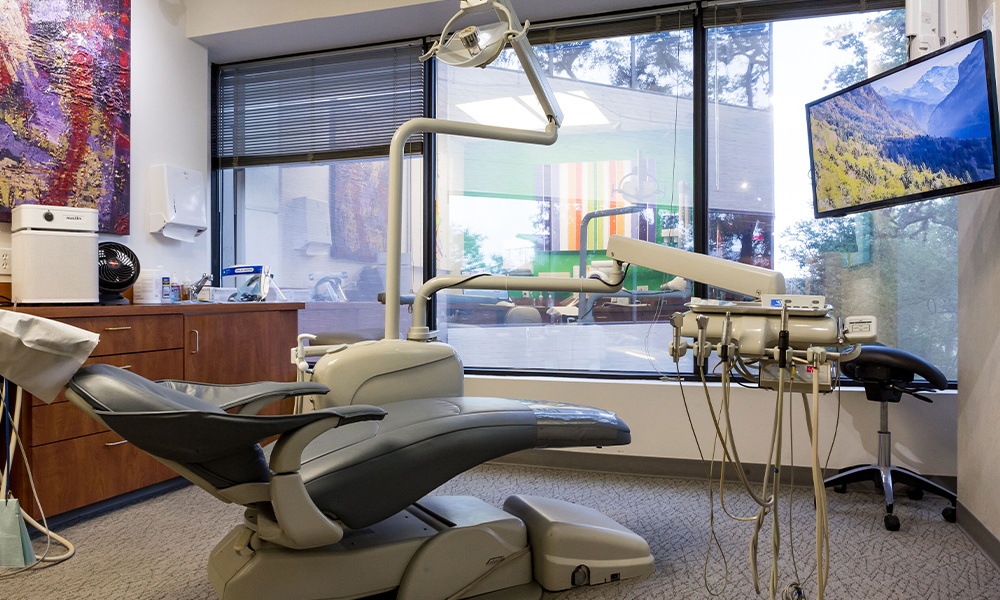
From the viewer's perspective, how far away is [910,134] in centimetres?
223

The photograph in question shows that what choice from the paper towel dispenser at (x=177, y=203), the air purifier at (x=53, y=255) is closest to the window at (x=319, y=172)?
the paper towel dispenser at (x=177, y=203)

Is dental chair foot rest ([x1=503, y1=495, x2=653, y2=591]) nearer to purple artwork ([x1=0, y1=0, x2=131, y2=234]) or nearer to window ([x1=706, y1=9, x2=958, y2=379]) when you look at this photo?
window ([x1=706, y1=9, x2=958, y2=379])

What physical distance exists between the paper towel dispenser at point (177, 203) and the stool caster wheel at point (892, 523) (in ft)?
11.8

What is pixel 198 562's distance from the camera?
208cm

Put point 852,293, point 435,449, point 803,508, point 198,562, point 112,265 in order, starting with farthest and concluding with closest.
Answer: point 852,293 → point 112,265 → point 803,508 → point 198,562 → point 435,449

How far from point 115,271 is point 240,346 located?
2.12ft

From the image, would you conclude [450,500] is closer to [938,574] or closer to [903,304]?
[938,574]

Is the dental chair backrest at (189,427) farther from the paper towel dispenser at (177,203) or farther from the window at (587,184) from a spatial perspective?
the paper towel dispenser at (177,203)

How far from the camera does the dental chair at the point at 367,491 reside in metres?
1.27

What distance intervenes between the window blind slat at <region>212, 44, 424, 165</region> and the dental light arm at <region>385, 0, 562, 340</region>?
1590 mm

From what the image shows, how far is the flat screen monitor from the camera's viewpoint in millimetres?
1963

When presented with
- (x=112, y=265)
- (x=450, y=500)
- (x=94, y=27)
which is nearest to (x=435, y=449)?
(x=450, y=500)

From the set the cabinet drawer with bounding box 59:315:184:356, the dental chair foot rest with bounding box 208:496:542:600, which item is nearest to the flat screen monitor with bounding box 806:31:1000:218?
the dental chair foot rest with bounding box 208:496:542:600

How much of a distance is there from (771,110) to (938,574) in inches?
83.5
